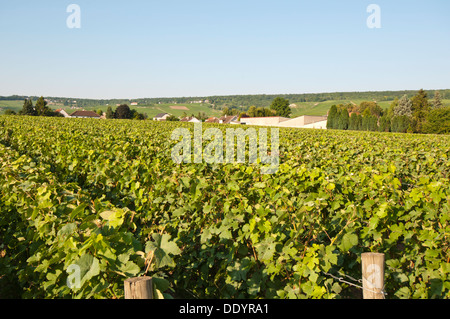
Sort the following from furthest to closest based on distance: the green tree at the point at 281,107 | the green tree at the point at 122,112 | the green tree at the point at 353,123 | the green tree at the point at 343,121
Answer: the green tree at the point at 281,107
the green tree at the point at 122,112
the green tree at the point at 353,123
the green tree at the point at 343,121

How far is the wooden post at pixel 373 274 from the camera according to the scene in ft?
6.42

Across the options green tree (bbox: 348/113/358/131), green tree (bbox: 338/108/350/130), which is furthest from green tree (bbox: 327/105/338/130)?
green tree (bbox: 348/113/358/131)

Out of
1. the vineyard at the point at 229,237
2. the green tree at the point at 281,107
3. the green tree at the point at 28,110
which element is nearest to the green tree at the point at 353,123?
the green tree at the point at 281,107

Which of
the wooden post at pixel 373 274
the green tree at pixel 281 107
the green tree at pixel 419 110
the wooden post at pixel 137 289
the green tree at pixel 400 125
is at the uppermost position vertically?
the green tree at pixel 281 107

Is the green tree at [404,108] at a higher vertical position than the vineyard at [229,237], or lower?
higher

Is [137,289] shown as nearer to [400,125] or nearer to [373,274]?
[373,274]

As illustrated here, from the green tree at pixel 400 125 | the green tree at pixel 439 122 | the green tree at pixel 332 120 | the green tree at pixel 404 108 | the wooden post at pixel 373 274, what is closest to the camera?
the wooden post at pixel 373 274

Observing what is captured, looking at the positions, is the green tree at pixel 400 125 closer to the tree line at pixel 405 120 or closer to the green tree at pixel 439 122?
the tree line at pixel 405 120

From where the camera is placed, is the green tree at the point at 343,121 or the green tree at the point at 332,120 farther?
the green tree at the point at 332,120

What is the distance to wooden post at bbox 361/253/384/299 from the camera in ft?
6.42

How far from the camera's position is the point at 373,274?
1.98 meters
